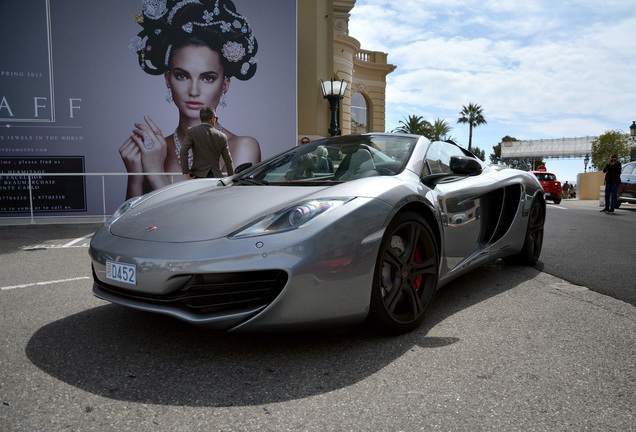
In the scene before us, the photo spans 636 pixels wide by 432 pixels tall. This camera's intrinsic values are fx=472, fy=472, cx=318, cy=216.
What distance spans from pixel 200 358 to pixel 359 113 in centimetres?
2691

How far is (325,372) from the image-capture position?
2.00 meters

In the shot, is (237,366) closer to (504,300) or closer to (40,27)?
(504,300)

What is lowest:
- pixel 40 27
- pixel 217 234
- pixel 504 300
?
pixel 504 300

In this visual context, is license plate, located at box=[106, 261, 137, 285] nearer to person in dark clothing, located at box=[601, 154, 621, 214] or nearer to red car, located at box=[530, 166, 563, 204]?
person in dark clothing, located at box=[601, 154, 621, 214]

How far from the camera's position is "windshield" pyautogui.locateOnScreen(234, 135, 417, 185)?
279cm

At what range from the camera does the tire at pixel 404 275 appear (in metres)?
2.31

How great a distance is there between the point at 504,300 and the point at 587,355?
95cm

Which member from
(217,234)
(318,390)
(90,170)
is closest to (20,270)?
(217,234)

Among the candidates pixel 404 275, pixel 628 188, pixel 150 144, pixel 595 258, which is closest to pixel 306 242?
pixel 404 275

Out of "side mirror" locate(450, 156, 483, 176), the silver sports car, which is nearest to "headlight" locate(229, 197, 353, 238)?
the silver sports car

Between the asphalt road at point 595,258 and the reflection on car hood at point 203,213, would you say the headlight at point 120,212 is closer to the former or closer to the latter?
the reflection on car hood at point 203,213

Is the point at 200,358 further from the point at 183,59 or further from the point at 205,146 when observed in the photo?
the point at 183,59

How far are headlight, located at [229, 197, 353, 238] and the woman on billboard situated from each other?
28.1 feet

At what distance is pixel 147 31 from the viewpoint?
1017 cm
